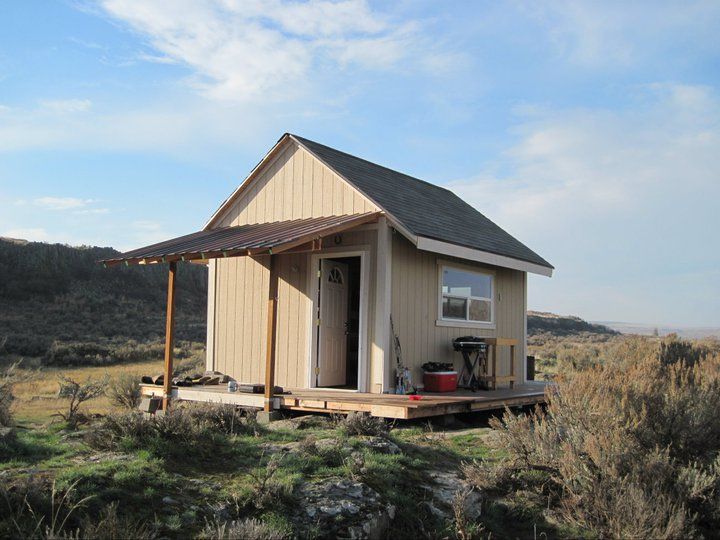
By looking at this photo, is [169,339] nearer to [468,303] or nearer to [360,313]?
[360,313]

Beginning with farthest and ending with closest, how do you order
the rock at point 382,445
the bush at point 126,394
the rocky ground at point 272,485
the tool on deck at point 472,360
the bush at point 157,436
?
the tool on deck at point 472,360, the bush at point 126,394, the rock at point 382,445, the bush at point 157,436, the rocky ground at point 272,485

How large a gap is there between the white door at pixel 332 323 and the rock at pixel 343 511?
5358mm

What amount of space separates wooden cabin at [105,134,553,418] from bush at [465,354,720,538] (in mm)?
2260

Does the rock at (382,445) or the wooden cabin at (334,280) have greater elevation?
the wooden cabin at (334,280)

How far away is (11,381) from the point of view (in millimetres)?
8484

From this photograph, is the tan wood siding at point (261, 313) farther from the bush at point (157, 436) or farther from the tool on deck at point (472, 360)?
the bush at point (157, 436)

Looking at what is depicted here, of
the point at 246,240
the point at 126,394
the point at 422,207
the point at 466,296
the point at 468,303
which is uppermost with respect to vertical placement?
the point at 422,207

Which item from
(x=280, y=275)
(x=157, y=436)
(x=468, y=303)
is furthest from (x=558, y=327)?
(x=157, y=436)

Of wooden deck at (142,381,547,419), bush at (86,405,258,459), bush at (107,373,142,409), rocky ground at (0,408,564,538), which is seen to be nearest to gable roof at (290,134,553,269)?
wooden deck at (142,381,547,419)

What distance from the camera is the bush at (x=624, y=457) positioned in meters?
5.98

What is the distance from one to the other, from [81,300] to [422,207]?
95.6ft

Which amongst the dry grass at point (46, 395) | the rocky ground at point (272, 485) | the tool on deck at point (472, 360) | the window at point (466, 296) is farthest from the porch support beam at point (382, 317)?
the dry grass at point (46, 395)

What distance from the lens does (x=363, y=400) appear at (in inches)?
376

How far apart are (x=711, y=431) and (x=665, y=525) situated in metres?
1.84
